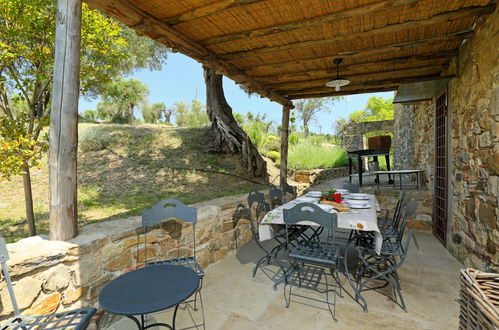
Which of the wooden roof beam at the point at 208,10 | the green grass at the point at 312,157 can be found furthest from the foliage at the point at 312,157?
the wooden roof beam at the point at 208,10

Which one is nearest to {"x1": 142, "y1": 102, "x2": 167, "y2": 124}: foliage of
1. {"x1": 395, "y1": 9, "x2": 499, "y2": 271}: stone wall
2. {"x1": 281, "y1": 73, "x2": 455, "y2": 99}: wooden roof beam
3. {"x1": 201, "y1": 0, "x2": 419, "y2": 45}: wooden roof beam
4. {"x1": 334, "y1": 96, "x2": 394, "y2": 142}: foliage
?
{"x1": 334, "y1": 96, "x2": 394, "y2": 142}: foliage

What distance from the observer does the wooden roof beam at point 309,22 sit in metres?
2.21

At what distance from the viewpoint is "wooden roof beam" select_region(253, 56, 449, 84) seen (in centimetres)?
355

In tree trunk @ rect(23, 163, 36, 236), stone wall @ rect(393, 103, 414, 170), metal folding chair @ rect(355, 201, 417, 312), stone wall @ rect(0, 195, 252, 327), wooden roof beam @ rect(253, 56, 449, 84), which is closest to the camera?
stone wall @ rect(0, 195, 252, 327)

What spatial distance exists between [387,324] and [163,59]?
972 centimetres

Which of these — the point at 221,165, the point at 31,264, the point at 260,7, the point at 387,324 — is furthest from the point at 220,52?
the point at 221,165

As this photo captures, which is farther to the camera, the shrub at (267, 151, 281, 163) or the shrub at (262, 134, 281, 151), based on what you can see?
the shrub at (262, 134, 281, 151)

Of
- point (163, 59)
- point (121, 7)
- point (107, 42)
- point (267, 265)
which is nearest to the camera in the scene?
point (121, 7)

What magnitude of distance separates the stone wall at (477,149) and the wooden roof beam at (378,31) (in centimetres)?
19

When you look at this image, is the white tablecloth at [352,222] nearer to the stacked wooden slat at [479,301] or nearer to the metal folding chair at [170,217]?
the metal folding chair at [170,217]

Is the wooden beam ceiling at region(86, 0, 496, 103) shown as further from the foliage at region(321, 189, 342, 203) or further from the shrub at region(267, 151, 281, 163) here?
the shrub at region(267, 151, 281, 163)

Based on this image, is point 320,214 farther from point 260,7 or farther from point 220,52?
point 220,52

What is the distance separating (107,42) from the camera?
3303 mm

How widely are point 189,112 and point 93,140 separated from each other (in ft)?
80.8
